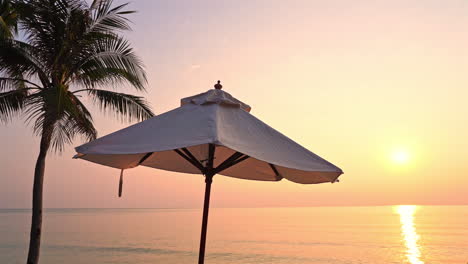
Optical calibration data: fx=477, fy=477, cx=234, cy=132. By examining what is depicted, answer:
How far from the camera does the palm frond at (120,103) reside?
10789 millimetres

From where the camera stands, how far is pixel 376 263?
2862cm

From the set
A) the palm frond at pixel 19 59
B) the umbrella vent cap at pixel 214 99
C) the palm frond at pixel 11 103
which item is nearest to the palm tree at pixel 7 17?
the palm frond at pixel 19 59

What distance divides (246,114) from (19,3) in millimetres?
7242

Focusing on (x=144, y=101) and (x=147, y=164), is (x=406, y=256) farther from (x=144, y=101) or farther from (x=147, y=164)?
(x=147, y=164)

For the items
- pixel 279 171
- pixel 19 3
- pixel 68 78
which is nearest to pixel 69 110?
pixel 68 78

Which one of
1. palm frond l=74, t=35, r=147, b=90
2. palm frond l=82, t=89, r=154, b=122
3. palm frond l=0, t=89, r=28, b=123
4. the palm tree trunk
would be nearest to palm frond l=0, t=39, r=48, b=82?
palm frond l=0, t=89, r=28, b=123

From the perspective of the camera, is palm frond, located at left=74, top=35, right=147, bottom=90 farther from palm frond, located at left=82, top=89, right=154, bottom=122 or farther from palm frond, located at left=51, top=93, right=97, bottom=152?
palm frond, located at left=51, top=93, right=97, bottom=152

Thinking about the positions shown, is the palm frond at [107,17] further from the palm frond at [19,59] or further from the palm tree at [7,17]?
the palm tree at [7,17]

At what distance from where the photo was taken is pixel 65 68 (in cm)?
1003

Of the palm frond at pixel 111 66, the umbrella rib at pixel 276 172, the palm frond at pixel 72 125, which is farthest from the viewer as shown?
the palm frond at pixel 111 66

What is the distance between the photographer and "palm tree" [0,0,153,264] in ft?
31.7

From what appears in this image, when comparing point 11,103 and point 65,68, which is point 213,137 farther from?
point 11,103

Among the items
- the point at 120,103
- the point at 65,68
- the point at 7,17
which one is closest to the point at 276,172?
the point at 120,103

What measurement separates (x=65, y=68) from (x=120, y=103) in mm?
1439
